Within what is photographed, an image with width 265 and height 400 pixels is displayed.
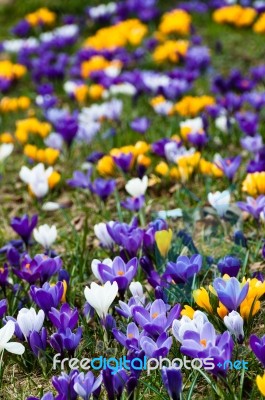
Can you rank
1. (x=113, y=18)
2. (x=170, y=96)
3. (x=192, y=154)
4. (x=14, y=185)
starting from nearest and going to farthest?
(x=192, y=154) < (x=14, y=185) < (x=170, y=96) < (x=113, y=18)

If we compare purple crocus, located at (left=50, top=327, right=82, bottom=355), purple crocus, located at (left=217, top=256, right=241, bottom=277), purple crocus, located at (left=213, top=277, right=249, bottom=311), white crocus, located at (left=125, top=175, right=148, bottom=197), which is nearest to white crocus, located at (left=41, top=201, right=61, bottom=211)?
white crocus, located at (left=125, top=175, right=148, bottom=197)

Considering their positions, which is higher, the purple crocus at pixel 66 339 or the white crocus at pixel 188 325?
the white crocus at pixel 188 325

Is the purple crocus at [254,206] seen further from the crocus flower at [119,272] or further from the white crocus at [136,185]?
the crocus flower at [119,272]

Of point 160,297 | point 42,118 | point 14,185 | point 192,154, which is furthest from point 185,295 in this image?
point 42,118

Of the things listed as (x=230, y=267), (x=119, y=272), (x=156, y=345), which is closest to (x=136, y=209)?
(x=119, y=272)

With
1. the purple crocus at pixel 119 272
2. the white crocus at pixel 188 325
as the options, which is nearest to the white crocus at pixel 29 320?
the purple crocus at pixel 119 272

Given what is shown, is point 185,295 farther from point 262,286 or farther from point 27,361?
point 27,361
